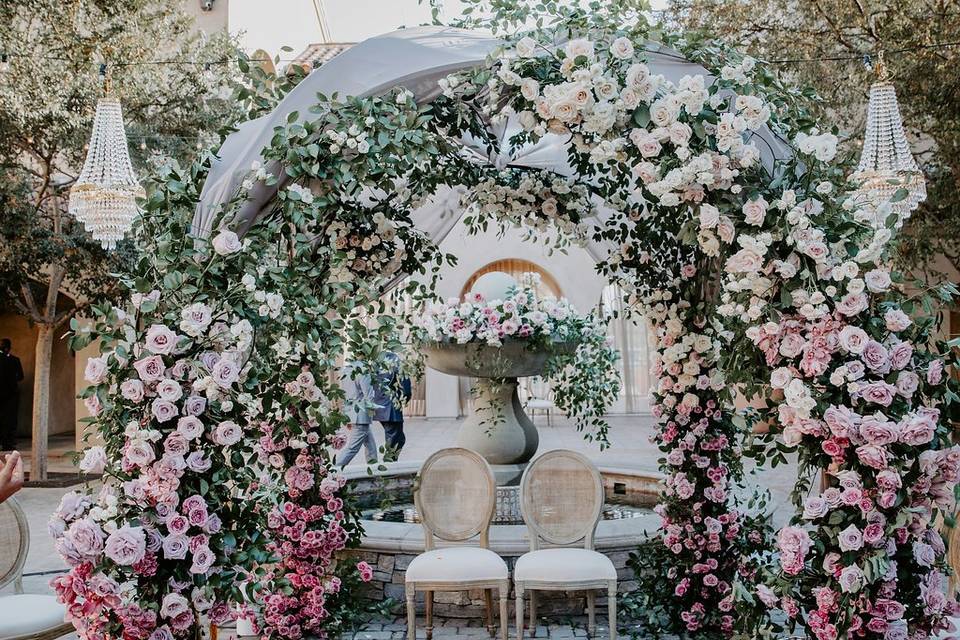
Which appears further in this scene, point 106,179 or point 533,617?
point 106,179

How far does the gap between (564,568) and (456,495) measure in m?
0.76

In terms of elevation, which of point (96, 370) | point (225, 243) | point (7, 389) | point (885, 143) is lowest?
point (96, 370)

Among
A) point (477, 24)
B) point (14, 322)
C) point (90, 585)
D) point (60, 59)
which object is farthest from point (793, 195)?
point (14, 322)

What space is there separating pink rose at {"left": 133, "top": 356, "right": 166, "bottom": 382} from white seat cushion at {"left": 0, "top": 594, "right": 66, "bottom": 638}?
4.83 feet

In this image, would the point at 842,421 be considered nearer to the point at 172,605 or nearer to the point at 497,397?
the point at 172,605

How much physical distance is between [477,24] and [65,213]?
7842 millimetres

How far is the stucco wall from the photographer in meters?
15.3

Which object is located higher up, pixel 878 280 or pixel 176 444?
pixel 878 280

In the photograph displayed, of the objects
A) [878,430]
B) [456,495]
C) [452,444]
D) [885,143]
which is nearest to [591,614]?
[456,495]

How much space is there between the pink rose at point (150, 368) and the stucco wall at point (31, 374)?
14.7 m

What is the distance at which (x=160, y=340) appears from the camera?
2.27 m

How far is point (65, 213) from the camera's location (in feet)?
30.2

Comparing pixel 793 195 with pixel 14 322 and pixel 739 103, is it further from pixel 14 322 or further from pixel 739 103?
pixel 14 322

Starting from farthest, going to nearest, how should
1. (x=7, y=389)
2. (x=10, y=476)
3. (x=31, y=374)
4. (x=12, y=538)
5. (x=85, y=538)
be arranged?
(x=31, y=374), (x=7, y=389), (x=12, y=538), (x=10, y=476), (x=85, y=538)
